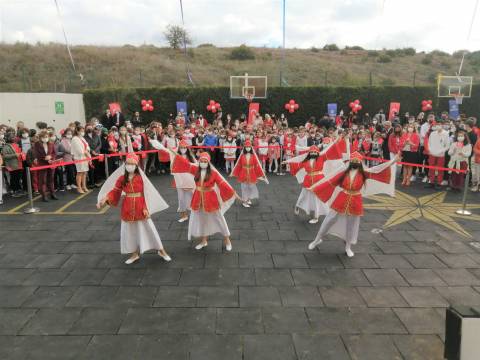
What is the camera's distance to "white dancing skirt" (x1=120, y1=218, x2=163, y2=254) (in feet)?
22.1

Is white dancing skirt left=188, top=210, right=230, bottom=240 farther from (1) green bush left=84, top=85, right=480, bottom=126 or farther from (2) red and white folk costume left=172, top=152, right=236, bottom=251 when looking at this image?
(1) green bush left=84, top=85, right=480, bottom=126

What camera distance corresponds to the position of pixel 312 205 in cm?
916

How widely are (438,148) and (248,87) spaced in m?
14.1

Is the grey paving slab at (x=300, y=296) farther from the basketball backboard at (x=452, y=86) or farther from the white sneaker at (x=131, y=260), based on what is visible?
the basketball backboard at (x=452, y=86)

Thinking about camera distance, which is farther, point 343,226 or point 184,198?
point 184,198

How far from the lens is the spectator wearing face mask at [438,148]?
1237cm

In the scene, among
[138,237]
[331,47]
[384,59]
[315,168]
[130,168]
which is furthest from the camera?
[331,47]

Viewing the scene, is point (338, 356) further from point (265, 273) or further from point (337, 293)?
point (265, 273)

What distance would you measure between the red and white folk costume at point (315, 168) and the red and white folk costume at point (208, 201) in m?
2.45

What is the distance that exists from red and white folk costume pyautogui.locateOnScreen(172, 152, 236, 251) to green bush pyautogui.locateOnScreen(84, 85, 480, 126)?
18.0 m

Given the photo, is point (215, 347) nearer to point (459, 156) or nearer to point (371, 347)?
point (371, 347)

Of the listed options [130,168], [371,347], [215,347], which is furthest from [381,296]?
[130,168]

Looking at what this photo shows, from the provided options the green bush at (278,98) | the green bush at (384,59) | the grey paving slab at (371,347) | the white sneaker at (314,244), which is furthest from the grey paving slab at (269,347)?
the green bush at (384,59)

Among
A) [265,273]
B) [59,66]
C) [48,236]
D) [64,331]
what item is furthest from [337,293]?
[59,66]
